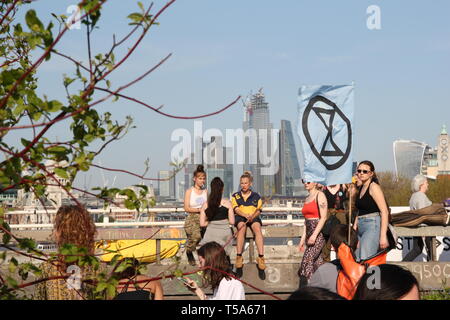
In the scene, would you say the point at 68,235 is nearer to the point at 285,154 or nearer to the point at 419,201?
the point at 419,201

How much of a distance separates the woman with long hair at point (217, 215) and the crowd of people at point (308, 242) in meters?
0.01

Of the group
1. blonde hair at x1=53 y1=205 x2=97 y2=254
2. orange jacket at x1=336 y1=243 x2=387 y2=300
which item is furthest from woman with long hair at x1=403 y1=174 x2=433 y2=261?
blonde hair at x1=53 y1=205 x2=97 y2=254

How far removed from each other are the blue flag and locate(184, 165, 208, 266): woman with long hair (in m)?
1.98

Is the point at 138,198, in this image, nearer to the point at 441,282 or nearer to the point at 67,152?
the point at 67,152

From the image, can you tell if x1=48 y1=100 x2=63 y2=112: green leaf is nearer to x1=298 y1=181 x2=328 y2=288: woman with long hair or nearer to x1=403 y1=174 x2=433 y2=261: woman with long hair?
x1=298 y1=181 x2=328 y2=288: woman with long hair

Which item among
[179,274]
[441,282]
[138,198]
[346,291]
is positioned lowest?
[441,282]

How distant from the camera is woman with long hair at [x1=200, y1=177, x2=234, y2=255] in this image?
9898mm

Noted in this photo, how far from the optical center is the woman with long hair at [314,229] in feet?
32.6

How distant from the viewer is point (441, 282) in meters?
10.2

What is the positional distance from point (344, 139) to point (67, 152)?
6128mm

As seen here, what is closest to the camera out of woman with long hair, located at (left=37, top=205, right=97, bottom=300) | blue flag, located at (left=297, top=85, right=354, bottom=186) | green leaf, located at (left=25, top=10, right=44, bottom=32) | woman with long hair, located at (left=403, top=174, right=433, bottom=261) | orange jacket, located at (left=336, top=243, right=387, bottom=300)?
green leaf, located at (left=25, top=10, right=44, bottom=32)

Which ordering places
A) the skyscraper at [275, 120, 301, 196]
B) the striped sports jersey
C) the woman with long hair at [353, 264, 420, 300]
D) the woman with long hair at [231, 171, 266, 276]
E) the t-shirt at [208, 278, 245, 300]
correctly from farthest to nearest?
the skyscraper at [275, 120, 301, 196]
the striped sports jersey
the woman with long hair at [231, 171, 266, 276]
the t-shirt at [208, 278, 245, 300]
the woman with long hair at [353, 264, 420, 300]

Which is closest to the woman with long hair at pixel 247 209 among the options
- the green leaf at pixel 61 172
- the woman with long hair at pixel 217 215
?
the woman with long hair at pixel 217 215
